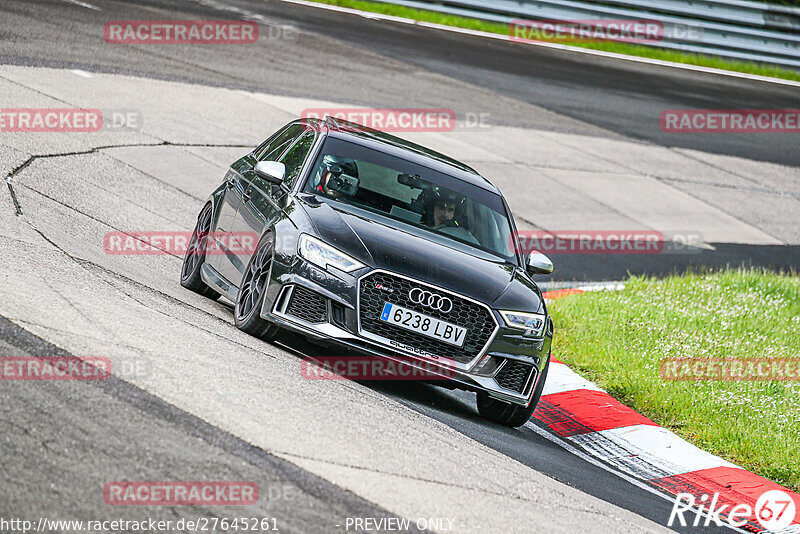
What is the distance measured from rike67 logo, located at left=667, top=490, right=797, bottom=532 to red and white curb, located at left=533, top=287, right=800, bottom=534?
0.06 ft

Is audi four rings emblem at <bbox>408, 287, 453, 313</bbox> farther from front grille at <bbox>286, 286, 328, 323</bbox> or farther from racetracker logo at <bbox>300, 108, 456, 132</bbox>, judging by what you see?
racetracker logo at <bbox>300, 108, 456, 132</bbox>

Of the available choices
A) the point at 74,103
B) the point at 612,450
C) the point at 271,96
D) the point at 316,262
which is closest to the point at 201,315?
the point at 316,262

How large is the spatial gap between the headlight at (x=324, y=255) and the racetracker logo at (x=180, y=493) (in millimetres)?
2542

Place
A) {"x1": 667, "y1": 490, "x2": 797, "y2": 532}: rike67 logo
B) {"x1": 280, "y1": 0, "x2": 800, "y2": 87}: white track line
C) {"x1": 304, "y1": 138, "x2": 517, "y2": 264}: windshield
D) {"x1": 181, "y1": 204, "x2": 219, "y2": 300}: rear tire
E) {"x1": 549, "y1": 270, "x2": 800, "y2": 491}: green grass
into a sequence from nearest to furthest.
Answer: {"x1": 667, "y1": 490, "x2": 797, "y2": 532}: rike67 logo
{"x1": 304, "y1": 138, "x2": 517, "y2": 264}: windshield
{"x1": 549, "y1": 270, "x2": 800, "y2": 491}: green grass
{"x1": 181, "y1": 204, "x2": 219, "y2": 300}: rear tire
{"x1": 280, "y1": 0, "x2": 800, "y2": 87}: white track line

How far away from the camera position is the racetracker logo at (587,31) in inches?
1189

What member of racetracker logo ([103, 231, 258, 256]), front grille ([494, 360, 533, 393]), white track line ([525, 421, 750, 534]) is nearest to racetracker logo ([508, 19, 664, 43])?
racetracker logo ([103, 231, 258, 256])

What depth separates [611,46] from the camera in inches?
1227

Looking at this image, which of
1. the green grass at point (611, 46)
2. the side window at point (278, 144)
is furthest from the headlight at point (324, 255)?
the green grass at point (611, 46)

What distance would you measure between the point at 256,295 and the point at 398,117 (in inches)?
470

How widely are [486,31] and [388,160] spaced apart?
22318 millimetres

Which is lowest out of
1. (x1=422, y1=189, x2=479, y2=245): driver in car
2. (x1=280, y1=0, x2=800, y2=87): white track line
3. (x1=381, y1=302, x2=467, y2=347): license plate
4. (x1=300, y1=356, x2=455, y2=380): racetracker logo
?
(x1=300, y1=356, x2=455, y2=380): racetracker logo

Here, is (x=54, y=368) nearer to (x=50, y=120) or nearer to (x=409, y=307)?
(x=409, y=307)

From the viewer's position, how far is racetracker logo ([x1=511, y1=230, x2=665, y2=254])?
14.6 meters

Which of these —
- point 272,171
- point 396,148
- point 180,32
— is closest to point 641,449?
point 396,148
